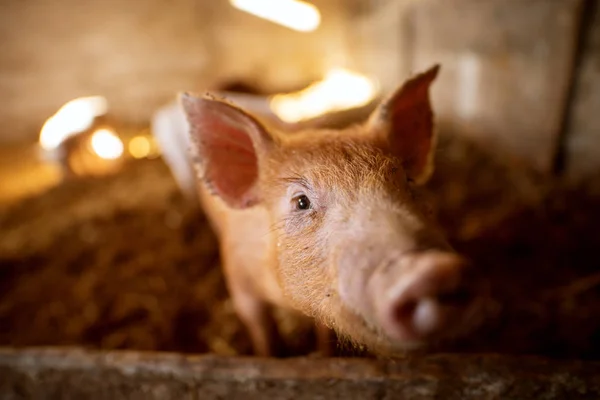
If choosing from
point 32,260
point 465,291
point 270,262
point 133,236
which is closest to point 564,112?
point 270,262

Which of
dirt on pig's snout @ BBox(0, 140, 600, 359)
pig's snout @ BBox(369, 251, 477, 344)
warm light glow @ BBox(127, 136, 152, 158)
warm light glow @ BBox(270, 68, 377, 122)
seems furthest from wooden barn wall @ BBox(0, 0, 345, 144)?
pig's snout @ BBox(369, 251, 477, 344)

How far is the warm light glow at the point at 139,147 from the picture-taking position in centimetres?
597

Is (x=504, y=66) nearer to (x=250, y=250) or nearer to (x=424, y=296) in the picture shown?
(x=250, y=250)

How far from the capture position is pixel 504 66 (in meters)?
4.02

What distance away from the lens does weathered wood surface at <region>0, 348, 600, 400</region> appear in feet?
5.83

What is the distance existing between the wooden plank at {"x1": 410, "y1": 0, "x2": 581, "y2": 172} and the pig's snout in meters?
3.17

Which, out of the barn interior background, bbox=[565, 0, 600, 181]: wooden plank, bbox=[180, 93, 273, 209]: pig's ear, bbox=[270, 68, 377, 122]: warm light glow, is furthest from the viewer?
bbox=[270, 68, 377, 122]: warm light glow

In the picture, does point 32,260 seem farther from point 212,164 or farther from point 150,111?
point 150,111

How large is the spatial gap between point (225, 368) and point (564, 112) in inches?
134

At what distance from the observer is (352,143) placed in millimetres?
1891

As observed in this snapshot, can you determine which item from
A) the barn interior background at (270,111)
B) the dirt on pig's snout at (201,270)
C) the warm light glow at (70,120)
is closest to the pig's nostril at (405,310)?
the dirt on pig's snout at (201,270)

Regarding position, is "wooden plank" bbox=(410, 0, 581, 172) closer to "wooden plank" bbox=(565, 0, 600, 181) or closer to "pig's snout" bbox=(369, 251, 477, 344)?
"wooden plank" bbox=(565, 0, 600, 181)

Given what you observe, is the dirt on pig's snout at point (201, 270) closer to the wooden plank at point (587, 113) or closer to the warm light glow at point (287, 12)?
the wooden plank at point (587, 113)

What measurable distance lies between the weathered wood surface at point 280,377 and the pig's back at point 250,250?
0.49m
